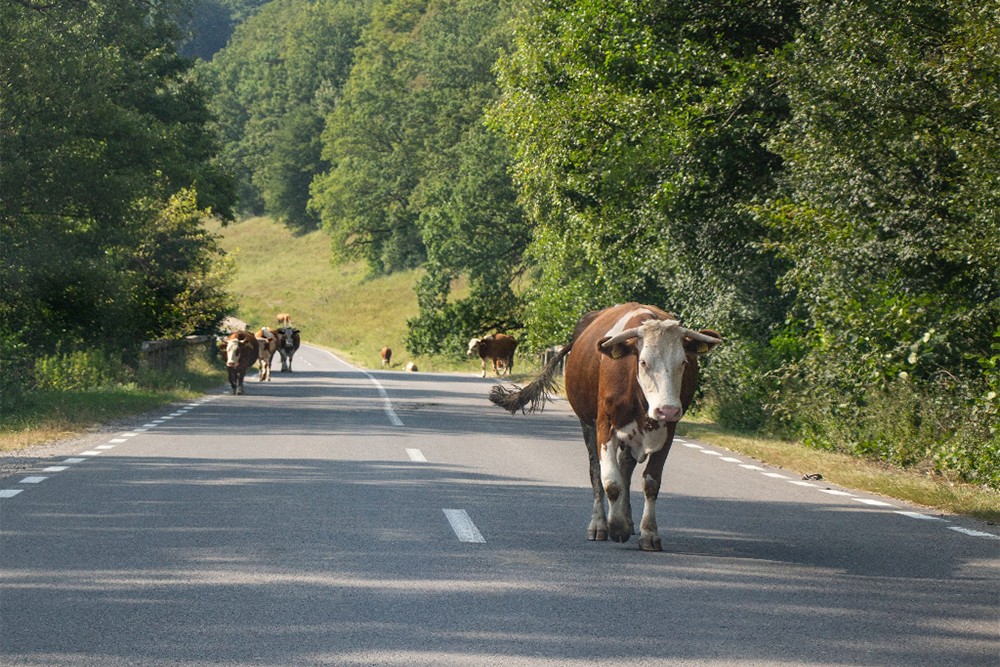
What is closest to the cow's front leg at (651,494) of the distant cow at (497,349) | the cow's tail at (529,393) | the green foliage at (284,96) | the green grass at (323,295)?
the cow's tail at (529,393)

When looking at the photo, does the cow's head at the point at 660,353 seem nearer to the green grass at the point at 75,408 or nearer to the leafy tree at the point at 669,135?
the green grass at the point at 75,408

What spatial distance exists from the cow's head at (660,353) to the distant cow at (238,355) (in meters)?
23.0

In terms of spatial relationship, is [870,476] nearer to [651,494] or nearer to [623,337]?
[651,494]

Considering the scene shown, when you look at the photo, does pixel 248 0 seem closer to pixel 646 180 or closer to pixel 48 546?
pixel 646 180

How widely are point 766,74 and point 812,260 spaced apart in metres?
3.80

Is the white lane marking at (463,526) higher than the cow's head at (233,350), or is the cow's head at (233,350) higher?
the cow's head at (233,350)

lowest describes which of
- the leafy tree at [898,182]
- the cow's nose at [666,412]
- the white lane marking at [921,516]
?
the white lane marking at [921,516]

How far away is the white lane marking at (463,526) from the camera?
8477 millimetres

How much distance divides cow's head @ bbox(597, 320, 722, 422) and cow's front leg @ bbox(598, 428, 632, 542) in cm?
48

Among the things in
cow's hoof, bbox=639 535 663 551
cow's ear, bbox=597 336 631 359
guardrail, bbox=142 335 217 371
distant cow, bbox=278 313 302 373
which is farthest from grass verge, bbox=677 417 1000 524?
distant cow, bbox=278 313 302 373

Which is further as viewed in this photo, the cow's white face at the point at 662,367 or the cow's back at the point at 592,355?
the cow's back at the point at 592,355

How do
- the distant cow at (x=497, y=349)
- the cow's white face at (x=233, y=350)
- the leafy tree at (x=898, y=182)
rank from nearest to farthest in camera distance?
the leafy tree at (x=898, y=182), the cow's white face at (x=233, y=350), the distant cow at (x=497, y=349)

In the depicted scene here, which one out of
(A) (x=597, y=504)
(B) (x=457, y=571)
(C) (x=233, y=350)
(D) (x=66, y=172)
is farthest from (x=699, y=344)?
(C) (x=233, y=350)

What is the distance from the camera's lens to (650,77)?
797 inches
